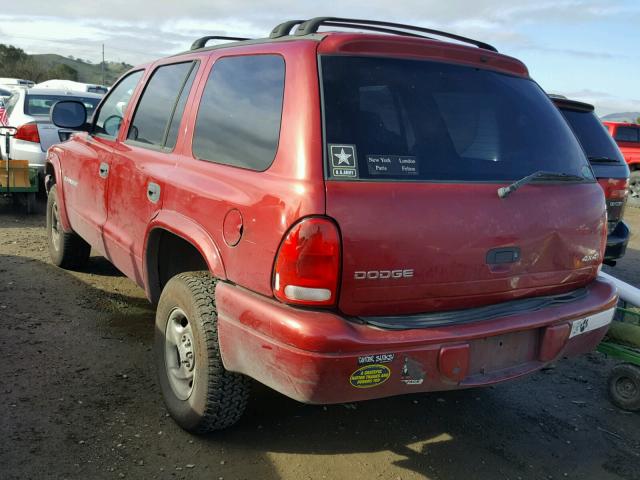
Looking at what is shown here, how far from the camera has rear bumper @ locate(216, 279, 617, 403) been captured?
233cm

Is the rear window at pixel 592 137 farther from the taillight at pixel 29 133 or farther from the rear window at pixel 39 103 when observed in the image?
the rear window at pixel 39 103

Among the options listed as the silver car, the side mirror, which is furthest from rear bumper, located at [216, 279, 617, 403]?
the silver car

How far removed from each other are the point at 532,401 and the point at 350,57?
240 centimetres

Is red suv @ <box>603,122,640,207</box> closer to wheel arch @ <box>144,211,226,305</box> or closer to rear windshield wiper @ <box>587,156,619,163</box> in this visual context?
rear windshield wiper @ <box>587,156,619,163</box>

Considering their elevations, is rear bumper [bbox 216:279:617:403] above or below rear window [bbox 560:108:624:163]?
below

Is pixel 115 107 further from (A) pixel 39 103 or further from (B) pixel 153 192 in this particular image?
(A) pixel 39 103

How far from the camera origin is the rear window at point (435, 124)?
2.53m

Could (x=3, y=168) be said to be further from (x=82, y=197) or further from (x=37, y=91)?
(x=82, y=197)

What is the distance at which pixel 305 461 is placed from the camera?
9.64 feet

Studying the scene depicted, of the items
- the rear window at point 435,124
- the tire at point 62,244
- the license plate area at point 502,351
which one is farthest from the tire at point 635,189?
the license plate area at point 502,351

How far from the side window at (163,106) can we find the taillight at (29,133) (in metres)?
4.89

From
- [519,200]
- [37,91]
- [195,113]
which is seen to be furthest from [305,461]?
[37,91]

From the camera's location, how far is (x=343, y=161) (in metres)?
2.46

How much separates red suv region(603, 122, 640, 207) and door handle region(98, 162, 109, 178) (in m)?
13.6
